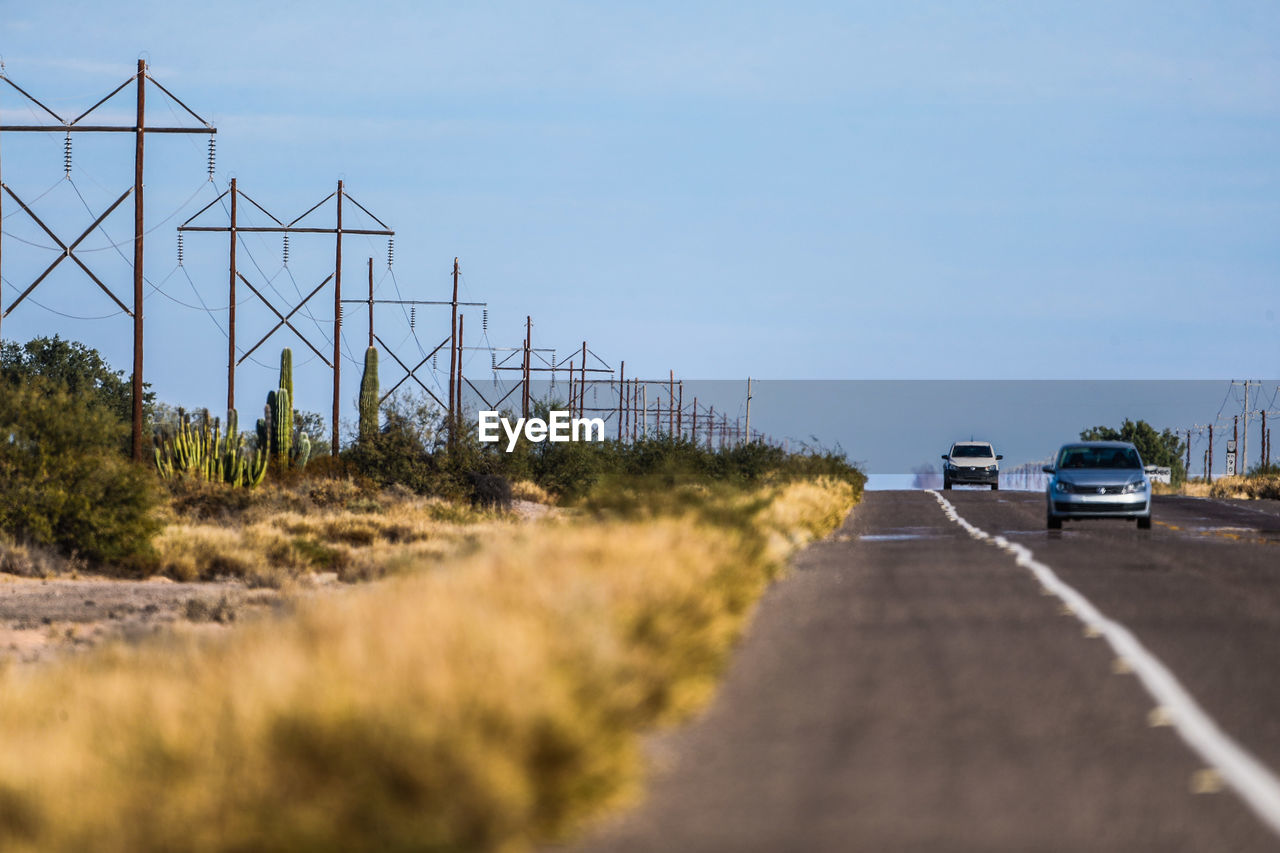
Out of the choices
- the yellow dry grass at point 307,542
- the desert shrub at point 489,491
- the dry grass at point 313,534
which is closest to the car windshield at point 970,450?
the desert shrub at point 489,491

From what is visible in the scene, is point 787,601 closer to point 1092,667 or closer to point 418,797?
point 1092,667

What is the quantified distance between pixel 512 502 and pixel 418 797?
166 ft

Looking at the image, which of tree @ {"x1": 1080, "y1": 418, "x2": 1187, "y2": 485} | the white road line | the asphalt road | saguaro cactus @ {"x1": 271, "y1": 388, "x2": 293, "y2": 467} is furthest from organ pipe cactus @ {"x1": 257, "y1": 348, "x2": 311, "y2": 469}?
tree @ {"x1": 1080, "y1": 418, "x2": 1187, "y2": 485}

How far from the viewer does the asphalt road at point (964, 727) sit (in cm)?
729

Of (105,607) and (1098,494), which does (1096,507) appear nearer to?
(1098,494)

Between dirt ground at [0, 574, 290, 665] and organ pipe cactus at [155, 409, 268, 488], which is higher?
organ pipe cactus at [155, 409, 268, 488]

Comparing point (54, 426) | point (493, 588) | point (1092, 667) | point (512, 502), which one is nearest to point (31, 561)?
point (54, 426)

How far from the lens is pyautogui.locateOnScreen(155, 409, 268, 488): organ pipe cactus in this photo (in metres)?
45.1

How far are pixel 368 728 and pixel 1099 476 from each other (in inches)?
1099

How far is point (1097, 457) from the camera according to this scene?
3469 centimetres

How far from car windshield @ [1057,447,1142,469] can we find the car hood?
0.99 m

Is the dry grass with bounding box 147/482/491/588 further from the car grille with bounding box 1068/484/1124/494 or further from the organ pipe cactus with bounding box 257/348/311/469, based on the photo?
the car grille with bounding box 1068/484/1124/494

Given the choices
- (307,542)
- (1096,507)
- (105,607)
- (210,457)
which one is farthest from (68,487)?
(1096,507)

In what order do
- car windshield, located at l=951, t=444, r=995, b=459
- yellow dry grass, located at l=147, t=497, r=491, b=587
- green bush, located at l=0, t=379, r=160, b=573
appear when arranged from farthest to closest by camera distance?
car windshield, located at l=951, t=444, r=995, b=459
yellow dry grass, located at l=147, t=497, r=491, b=587
green bush, located at l=0, t=379, r=160, b=573
